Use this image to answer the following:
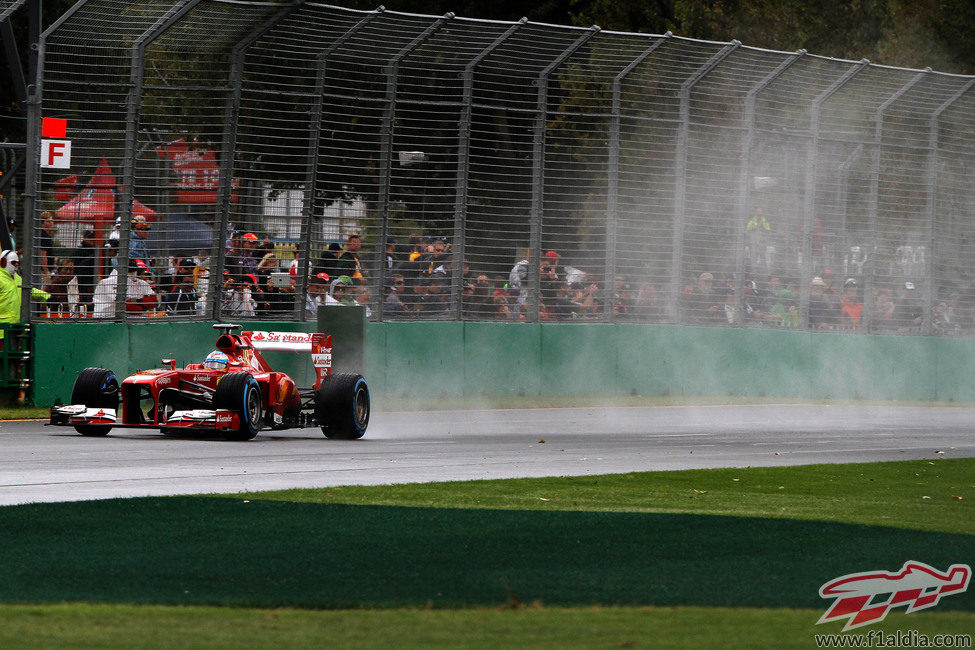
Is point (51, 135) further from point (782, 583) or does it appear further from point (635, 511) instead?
point (782, 583)

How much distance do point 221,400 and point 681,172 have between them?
429 inches

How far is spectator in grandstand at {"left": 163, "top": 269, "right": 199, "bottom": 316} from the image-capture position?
1953 cm

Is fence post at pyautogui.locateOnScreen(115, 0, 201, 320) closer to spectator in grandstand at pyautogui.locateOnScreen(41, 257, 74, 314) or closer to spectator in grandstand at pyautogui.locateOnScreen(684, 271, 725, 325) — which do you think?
spectator in grandstand at pyautogui.locateOnScreen(41, 257, 74, 314)

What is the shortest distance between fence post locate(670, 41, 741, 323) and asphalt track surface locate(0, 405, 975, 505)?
8.75 ft

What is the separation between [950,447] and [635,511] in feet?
24.7

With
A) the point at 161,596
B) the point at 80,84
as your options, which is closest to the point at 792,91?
the point at 80,84

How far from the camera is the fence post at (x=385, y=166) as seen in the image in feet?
68.8

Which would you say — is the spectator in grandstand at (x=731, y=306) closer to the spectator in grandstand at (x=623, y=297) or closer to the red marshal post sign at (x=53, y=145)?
A: the spectator in grandstand at (x=623, y=297)

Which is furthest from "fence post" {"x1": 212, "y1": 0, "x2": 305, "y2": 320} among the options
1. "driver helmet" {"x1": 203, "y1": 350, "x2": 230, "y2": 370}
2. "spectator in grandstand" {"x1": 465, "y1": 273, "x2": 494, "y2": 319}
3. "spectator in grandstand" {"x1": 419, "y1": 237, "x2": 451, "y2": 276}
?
"driver helmet" {"x1": 203, "y1": 350, "x2": 230, "y2": 370}

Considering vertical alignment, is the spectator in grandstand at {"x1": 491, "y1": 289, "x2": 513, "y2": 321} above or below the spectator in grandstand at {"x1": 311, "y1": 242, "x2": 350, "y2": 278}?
below

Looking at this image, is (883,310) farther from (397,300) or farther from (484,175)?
(397,300)

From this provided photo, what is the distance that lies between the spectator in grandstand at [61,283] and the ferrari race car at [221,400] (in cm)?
373

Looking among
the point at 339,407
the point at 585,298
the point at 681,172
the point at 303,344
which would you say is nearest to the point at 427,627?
the point at 339,407

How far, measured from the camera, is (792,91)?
79.4ft
